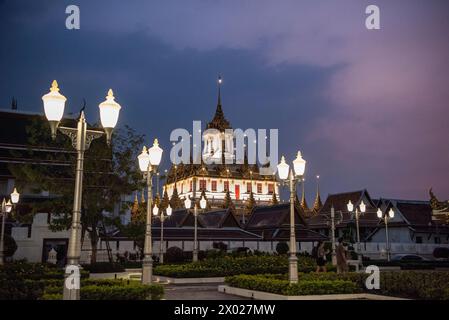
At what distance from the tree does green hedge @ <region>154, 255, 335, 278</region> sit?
605 centimetres

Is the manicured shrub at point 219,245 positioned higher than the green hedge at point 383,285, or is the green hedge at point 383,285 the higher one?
the manicured shrub at point 219,245

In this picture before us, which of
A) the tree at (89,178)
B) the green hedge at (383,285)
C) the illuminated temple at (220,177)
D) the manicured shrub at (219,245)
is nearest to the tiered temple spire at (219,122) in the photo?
the illuminated temple at (220,177)

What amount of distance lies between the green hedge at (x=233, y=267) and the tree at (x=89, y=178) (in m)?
6.05

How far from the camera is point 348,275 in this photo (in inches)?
767

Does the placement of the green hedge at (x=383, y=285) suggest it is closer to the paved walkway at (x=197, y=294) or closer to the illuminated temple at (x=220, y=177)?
the paved walkway at (x=197, y=294)

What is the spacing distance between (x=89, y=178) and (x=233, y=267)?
11306 mm

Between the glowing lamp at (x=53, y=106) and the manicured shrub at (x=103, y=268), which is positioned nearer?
the glowing lamp at (x=53, y=106)

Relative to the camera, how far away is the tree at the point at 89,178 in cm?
3016

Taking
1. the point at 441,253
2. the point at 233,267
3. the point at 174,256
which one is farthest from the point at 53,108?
the point at 441,253

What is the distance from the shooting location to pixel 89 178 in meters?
31.1

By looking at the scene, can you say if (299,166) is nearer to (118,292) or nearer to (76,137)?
(118,292)

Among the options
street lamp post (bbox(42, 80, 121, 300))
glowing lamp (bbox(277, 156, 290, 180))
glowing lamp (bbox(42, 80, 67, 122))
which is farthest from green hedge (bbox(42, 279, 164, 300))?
glowing lamp (bbox(277, 156, 290, 180))

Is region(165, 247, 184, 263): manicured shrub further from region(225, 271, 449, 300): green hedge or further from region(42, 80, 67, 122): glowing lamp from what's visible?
region(42, 80, 67, 122): glowing lamp

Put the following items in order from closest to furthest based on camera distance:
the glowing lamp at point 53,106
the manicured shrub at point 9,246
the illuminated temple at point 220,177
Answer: the glowing lamp at point 53,106
the manicured shrub at point 9,246
the illuminated temple at point 220,177
